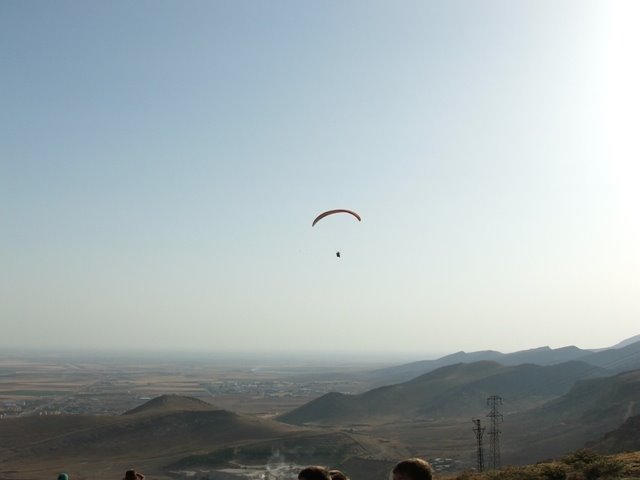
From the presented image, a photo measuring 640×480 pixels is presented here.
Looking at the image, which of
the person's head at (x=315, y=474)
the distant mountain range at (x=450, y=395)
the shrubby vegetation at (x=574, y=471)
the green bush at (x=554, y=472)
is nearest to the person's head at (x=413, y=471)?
the person's head at (x=315, y=474)

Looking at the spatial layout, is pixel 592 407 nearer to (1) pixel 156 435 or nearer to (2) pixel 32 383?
(1) pixel 156 435

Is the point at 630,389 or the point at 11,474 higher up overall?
the point at 630,389

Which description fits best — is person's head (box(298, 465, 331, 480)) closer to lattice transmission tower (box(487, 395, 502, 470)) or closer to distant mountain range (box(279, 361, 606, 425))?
lattice transmission tower (box(487, 395, 502, 470))

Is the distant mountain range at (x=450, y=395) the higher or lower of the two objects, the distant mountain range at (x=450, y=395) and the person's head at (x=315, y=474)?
the lower

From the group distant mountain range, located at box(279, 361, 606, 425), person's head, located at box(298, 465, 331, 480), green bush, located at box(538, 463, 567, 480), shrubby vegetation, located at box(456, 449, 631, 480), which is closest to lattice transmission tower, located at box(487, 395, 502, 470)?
shrubby vegetation, located at box(456, 449, 631, 480)

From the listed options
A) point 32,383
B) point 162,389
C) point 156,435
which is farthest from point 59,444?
point 32,383

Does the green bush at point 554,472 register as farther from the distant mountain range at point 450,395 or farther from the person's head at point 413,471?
the distant mountain range at point 450,395
